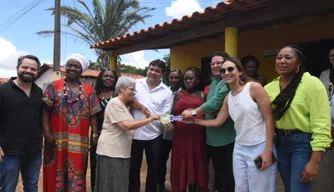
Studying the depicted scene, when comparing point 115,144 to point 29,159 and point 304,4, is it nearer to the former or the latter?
point 29,159

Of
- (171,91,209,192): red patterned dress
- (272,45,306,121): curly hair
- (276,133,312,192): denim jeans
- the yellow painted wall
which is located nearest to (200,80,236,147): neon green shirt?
(171,91,209,192): red patterned dress

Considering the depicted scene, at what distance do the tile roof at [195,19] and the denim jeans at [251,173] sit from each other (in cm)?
224

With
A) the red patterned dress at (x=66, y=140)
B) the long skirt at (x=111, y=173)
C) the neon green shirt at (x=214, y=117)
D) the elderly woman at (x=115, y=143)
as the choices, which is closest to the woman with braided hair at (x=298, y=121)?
the neon green shirt at (x=214, y=117)

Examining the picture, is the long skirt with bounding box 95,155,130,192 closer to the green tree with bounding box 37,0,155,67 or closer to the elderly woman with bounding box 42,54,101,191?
the elderly woman with bounding box 42,54,101,191

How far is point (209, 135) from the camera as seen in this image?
3.48m

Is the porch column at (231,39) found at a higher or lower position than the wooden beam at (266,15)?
lower

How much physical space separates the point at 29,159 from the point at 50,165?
0.29 metres

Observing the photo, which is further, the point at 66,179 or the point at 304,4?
the point at 304,4

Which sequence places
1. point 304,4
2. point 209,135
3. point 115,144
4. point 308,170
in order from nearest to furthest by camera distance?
point 308,170
point 115,144
point 209,135
point 304,4

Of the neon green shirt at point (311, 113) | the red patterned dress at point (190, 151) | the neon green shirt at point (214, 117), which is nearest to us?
the neon green shirt at point (311, 113)

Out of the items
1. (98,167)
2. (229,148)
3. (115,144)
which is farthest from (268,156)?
(98,167)

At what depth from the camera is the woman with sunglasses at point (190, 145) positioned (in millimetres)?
3590

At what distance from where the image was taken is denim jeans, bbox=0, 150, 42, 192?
10.1ft

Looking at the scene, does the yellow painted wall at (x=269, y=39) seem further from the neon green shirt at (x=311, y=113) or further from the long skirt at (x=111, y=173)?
the long skirt at (x=111, y=173)
